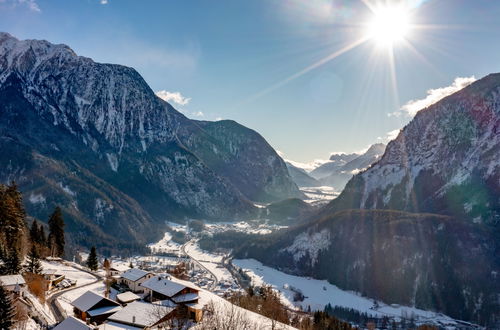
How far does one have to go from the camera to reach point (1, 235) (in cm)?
7500

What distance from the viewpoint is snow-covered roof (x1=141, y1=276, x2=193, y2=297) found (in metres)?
61.2

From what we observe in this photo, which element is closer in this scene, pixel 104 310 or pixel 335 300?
pixel 104 310

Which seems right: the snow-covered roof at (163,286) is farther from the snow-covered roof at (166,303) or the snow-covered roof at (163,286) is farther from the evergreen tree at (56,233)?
the evergreen tree at (56,233)

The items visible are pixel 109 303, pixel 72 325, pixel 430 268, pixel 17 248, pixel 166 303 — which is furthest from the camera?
pixel 430 268

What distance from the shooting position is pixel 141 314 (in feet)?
176

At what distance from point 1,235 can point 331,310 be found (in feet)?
399

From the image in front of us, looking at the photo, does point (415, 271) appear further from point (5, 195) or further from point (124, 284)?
point (5, 195)

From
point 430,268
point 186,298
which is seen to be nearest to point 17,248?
point 186,298

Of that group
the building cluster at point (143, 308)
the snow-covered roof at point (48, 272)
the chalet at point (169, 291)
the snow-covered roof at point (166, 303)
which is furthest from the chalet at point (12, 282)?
the snow-covered roof at point (166, 303)

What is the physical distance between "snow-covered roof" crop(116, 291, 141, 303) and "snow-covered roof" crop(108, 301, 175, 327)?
6384 mm

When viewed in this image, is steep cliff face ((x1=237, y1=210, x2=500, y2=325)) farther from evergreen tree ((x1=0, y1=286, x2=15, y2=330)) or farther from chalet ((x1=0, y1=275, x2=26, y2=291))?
evergreen tree ((x1=0, y1=286, x2=15, y2=330))

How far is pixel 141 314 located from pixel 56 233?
204 feet

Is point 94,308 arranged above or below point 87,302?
below

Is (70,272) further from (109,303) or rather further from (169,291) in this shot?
(169,291)
